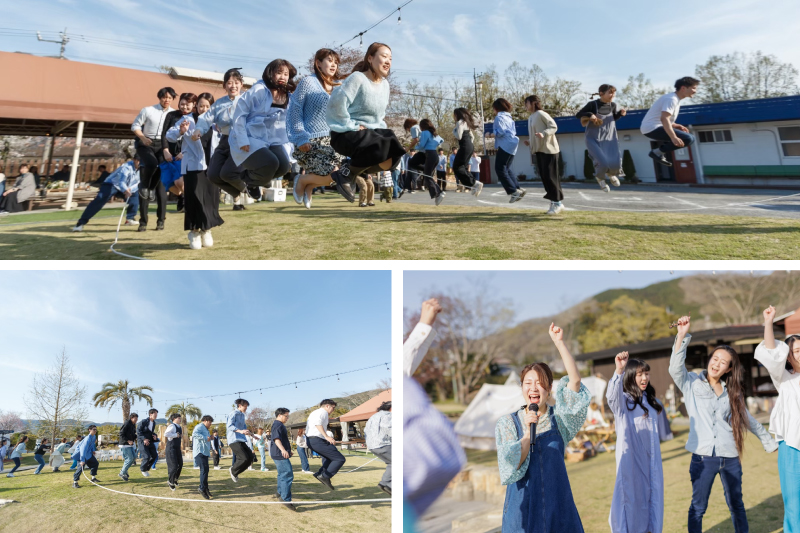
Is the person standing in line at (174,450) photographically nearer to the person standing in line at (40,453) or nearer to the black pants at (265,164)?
the person standing in line at (40,453)

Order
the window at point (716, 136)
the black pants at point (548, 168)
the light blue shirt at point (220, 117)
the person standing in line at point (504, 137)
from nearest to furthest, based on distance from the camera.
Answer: the light blue shirt at point (220, 117), the person standing in line at point (504, 137), the black pants at point (548, 168), the window at point (716, 136)

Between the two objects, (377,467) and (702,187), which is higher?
(702,187)

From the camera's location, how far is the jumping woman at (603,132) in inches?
297

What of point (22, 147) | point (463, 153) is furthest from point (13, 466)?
point (22, 147)

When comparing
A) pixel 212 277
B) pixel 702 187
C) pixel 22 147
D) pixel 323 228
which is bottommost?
pixel 212 277

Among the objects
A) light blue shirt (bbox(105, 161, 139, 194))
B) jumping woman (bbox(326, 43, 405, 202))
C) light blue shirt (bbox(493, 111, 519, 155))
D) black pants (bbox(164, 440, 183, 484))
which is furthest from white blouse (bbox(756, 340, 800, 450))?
light blue shirt (bbox(105, 161, 139, 194))

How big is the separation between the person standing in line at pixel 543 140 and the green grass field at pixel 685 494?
4150 mm

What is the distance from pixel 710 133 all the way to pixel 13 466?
27032 mm

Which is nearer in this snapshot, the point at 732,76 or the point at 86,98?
the point at 86,98

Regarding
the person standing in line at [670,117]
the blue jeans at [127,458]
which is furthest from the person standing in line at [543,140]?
the blue jeans at [127,458]

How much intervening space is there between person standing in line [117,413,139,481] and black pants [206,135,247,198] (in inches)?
99.7

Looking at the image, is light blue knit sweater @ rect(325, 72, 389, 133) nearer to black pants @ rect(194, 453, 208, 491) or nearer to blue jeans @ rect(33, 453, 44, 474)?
black pants @ rect(194, 453, 208, 491)

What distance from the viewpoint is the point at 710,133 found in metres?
24.7

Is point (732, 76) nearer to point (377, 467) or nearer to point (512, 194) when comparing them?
point (512, 194)
